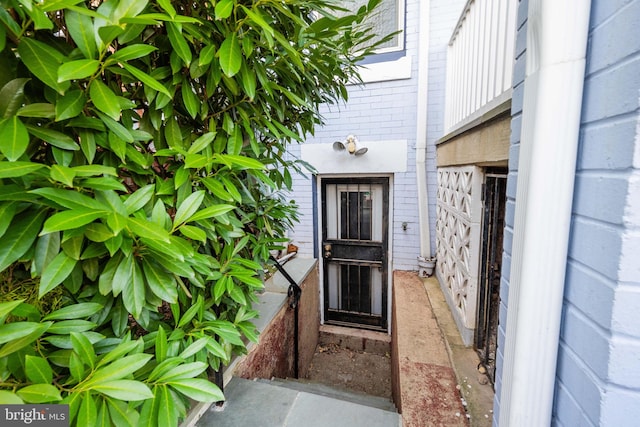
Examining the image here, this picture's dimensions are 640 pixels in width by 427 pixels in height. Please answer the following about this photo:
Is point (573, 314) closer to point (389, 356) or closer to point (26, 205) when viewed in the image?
point (26, 205)

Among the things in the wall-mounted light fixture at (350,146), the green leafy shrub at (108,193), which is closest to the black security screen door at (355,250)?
the wall-mounted light fixture at (350,146)

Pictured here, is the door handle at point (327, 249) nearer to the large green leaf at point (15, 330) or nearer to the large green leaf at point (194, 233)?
the large green leaf at point (194, 233)

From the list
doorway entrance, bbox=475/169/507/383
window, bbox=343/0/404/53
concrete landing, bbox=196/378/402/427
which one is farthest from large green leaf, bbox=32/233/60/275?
window, bbox=343/0/404/53

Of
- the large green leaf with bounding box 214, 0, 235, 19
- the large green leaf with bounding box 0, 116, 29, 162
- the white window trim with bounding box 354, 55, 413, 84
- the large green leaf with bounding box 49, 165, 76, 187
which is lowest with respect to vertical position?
the large green leaf with bounding box 49, 165, 76, 187

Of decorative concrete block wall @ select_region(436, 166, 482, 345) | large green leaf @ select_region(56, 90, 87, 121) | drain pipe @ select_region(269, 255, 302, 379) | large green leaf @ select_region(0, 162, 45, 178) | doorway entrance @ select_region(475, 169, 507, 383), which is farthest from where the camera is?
drain pipe @ select_region(269, 255, 302, 379)

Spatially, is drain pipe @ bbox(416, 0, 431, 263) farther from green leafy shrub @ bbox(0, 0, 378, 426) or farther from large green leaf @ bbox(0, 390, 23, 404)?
large green leaf @ bbox(0, 390, 23, 404)

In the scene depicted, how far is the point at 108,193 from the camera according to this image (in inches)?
23.0

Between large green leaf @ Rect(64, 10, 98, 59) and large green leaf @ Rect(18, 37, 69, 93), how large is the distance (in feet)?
0.15

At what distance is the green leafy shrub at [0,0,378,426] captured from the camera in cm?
51

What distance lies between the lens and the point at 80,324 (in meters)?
0.62

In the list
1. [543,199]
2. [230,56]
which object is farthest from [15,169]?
[543,199]

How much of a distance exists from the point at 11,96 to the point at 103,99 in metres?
0.15

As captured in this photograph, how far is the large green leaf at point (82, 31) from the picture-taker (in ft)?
1.70
